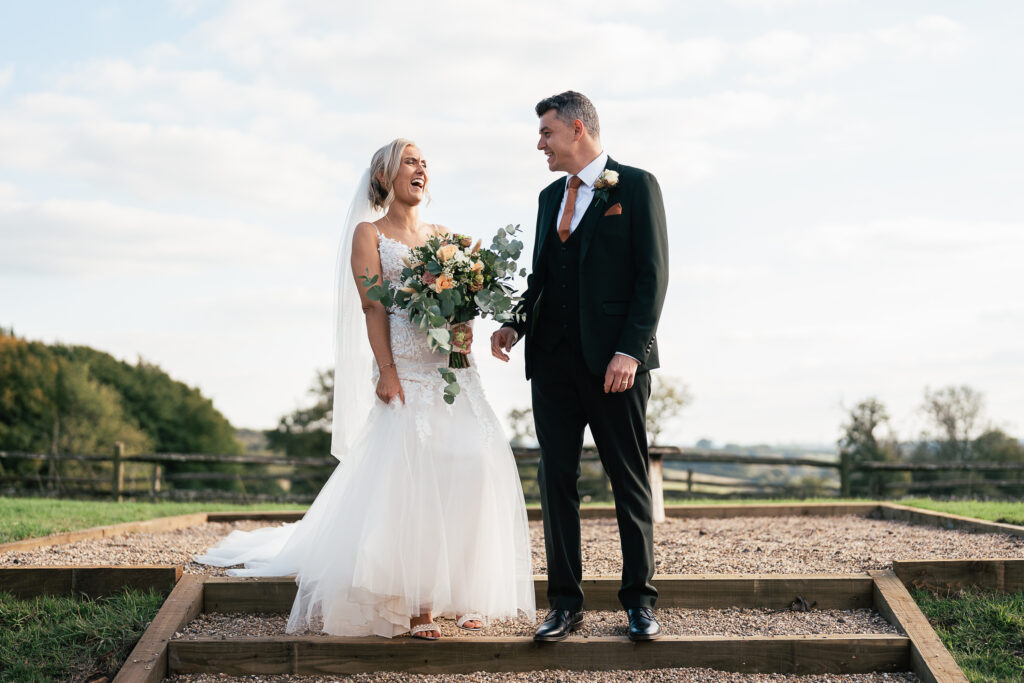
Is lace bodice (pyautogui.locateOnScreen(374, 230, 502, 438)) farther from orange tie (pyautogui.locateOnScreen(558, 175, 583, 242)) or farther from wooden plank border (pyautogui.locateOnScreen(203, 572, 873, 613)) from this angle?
wooden plank border (pyautogui.locateOnScreen(203, 572, 873, 613))

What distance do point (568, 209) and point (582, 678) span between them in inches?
84.4

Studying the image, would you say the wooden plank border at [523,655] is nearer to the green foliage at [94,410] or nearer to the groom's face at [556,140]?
the groom's face at [556,140]

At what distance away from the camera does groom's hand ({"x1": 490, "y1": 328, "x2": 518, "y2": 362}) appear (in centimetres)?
398

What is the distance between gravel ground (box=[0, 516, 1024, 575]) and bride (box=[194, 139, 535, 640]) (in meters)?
1.16

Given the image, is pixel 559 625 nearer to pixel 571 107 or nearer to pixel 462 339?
pixel 462 339

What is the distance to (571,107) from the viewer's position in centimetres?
385

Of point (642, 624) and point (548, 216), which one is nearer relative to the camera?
point (642, 624)

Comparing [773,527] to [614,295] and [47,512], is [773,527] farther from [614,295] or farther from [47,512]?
[47,512]

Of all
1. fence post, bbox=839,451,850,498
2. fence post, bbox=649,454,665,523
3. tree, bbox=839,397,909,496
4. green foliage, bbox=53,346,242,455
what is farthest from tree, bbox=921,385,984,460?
green foliage, bbox=53,346,242,455

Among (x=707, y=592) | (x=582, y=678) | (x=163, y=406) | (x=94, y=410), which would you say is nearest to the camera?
(x=582, y=678)

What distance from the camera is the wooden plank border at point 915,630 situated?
374 cm

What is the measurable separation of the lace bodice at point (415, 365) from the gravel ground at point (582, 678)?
1.11 metres

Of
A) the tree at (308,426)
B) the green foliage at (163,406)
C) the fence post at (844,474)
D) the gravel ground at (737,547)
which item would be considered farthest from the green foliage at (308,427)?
the gravel ground at (737,547)

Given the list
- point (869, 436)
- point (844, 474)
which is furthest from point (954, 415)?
point (844, 474)
